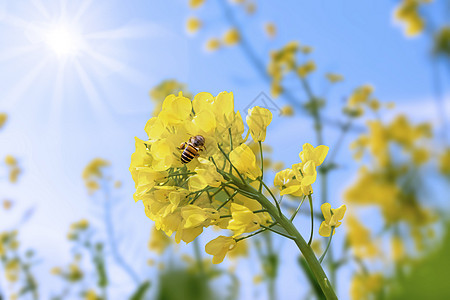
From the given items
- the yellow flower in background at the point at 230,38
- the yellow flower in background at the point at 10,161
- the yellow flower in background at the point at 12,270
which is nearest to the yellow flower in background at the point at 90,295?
the yellow flower in background at the point at 12,270

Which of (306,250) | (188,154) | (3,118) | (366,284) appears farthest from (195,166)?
(3,118)

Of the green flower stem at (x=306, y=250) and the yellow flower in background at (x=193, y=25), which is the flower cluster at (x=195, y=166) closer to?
→ the green flower stem at (x=306, y=250)

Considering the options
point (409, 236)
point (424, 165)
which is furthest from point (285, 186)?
point (424, 165)

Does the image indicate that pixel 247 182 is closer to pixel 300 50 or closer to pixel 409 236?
pixel 409 236

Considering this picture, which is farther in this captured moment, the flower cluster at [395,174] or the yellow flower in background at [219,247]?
the flower cluster at [395,174]

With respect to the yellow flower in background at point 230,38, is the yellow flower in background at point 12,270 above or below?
below

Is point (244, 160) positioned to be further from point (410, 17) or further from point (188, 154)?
point (410, 17)

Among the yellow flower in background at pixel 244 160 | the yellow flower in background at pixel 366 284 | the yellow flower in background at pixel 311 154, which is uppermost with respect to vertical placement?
the yellow flower in background at pixel 366 284
